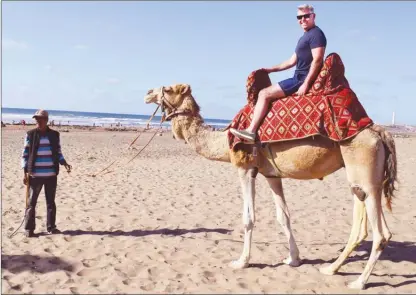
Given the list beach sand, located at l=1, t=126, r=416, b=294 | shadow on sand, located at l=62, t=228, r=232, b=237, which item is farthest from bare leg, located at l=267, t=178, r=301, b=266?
shadow on sand, located at l=62, t=228, r=232, b=237

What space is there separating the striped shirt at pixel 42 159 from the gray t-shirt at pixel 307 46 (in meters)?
4.31

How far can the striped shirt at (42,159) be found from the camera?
7243 millimetres

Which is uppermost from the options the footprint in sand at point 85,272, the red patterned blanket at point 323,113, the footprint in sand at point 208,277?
the red patterned blanket at point 323,113

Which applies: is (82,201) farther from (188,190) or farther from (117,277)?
(117,277)

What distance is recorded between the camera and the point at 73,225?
8039mm

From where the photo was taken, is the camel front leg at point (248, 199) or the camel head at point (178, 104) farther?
the camel head at point (178, 104)

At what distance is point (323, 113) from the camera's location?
201 inches

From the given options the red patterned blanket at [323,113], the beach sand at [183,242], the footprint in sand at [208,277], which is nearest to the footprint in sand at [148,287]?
the beach sand at [183,242]

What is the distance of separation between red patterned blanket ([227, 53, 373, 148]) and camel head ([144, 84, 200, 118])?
3.84 ft

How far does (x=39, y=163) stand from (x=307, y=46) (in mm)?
4673

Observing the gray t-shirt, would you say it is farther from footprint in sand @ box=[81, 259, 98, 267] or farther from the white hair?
footprint in sand @ box=[81, 259, 98, 267]

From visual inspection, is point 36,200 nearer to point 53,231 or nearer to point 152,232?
point 53,231

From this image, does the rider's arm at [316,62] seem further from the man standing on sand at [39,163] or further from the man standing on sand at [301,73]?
the man standing on sand at [39,163]

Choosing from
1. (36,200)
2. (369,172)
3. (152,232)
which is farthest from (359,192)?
(36,200)
